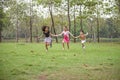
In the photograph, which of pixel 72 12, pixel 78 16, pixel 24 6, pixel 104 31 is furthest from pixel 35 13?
pixel 104 31

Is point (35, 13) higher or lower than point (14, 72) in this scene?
higher

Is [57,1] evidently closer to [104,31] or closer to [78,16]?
[78,16]

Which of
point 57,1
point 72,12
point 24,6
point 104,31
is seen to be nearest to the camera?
point 57,1

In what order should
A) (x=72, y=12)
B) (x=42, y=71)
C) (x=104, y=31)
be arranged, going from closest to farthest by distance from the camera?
(x=42, y=71)
(x=72, y=12)
(x=104, y=31)

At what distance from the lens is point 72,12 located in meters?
55.6

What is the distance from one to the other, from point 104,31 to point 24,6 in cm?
3563

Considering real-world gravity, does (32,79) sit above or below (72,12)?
below

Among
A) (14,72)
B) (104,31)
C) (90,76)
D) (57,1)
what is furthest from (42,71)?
(104,31)

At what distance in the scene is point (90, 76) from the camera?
8820 mm

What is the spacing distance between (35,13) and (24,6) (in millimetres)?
3415

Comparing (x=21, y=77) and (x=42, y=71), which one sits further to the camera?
(x=42, y=71)

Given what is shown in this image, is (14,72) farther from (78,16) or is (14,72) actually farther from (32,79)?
(78,16)

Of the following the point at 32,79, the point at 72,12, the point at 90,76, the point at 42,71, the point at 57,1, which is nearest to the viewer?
the point at 32,79

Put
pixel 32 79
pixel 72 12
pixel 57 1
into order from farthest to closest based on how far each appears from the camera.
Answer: pixel 72 12, pixel 57 1, pixel 32 79
